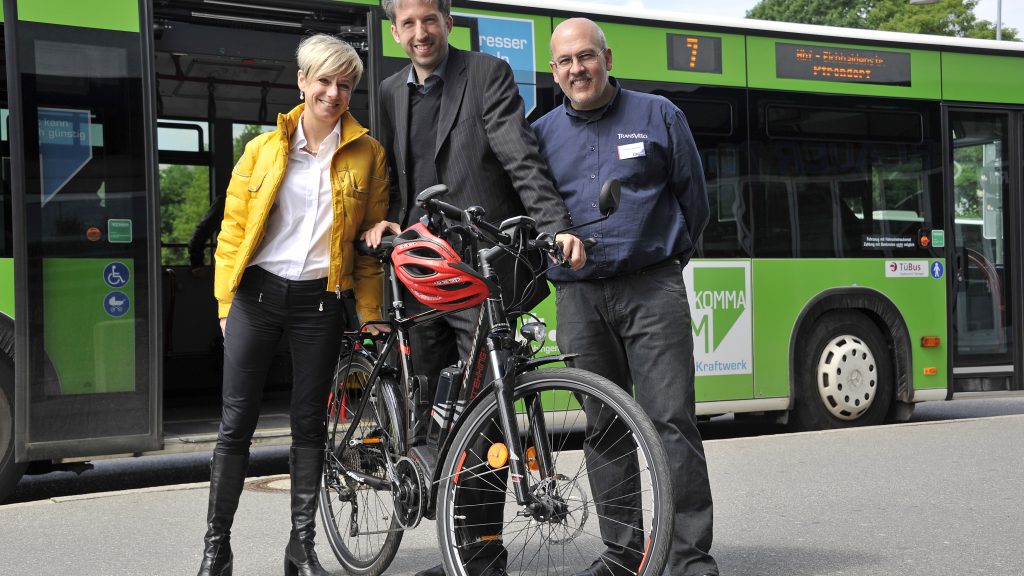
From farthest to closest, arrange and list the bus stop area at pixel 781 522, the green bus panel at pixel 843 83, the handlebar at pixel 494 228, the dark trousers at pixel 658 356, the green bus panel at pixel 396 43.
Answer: the green bus panel at pixel 843 83
the green bus panel at pixel 396 43
the bus stop area at pixel 781 522
the dark trousers at pixel 658 356
the handlebar at pixel 494 228

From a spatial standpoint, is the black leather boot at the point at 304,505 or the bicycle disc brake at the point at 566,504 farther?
the black leather boot at the point at 304,505

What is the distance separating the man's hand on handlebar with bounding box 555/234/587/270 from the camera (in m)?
3.79

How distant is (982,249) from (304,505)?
722 cm

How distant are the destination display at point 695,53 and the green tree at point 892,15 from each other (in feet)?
113

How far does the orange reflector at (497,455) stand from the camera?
3697 mm

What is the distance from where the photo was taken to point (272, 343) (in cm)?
451

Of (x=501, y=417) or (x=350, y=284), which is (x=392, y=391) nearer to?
(x=350, y=284)

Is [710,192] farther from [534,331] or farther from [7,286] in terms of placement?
[534,331]

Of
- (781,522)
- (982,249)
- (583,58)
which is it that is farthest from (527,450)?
(982,249)

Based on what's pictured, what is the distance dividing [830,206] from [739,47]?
4.72 feet

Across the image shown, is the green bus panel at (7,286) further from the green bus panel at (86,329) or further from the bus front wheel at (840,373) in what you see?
the bus front wheel at (840,373)

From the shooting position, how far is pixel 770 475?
7.23 meters

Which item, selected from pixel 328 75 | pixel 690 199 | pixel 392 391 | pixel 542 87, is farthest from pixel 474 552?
pixel 542 87

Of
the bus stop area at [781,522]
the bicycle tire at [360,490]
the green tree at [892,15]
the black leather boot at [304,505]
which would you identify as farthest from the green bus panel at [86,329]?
the green tree at [892,15]
